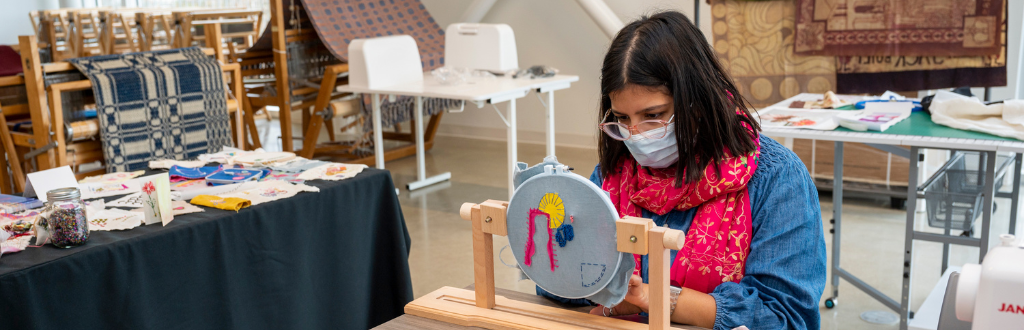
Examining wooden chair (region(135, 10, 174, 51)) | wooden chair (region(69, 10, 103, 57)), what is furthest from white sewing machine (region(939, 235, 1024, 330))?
wooden chair (region(69, 10, 103, 57))

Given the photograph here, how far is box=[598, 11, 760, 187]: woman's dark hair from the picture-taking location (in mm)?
1090

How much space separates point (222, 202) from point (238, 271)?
7.1 inches

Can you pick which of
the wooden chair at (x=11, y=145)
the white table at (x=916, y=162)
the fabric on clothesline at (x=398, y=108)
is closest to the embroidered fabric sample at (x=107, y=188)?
the wooden chair at (x=11, y=145)

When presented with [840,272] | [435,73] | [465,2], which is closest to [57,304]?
[840,272]

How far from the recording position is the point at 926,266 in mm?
3082

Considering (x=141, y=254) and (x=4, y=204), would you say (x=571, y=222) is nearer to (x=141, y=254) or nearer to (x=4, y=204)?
(x=141, y=254)

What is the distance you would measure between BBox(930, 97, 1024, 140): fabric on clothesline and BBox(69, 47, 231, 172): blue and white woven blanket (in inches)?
113

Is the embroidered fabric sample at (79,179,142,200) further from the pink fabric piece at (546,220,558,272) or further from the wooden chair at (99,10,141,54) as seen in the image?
the wooden chair at (99,10,141,54)

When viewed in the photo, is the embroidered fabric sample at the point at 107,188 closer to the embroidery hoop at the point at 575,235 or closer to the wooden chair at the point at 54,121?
the wooden chair at the point at 54,121

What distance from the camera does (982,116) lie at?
7.71ft

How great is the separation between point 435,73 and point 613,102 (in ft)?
9.55

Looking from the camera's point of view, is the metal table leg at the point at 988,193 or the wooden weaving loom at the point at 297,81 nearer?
the metal table leg at the point at 988,193

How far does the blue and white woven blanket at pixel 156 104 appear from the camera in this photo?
310cm

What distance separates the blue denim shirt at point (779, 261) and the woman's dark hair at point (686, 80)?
71 mm
